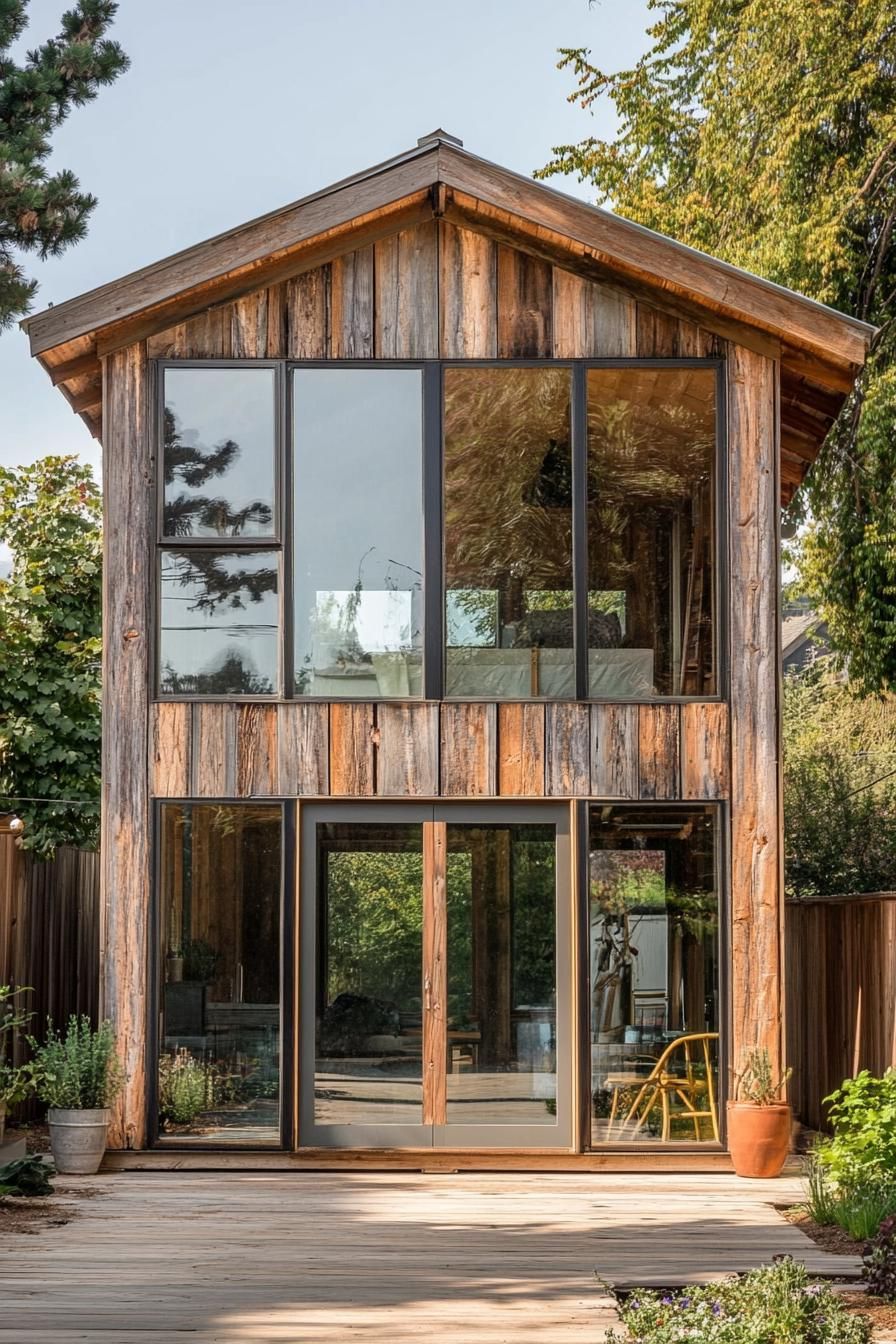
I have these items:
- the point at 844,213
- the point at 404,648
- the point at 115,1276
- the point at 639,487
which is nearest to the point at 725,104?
the point at 844,213

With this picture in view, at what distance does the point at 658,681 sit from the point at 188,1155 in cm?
370

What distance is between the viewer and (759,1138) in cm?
865

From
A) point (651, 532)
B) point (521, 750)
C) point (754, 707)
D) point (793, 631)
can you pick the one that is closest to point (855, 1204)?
point (754, 707)

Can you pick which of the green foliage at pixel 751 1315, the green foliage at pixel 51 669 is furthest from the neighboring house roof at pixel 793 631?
the green foliage at pixel 751 1315

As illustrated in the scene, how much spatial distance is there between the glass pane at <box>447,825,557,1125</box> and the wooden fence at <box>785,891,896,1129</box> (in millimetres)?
1868

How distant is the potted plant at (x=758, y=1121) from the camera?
8.66m

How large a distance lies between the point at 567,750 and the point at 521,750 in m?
0.26

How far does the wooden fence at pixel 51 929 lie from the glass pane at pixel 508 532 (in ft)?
9.57

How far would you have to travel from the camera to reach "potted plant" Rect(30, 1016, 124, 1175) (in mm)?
8617

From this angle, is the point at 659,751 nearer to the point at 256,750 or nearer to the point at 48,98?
the point at 256,750

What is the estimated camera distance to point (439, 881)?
357 inches

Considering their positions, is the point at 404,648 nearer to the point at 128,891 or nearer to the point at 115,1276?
the point at 128,891

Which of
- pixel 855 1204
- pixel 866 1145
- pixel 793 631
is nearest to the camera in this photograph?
pixel 855 1204

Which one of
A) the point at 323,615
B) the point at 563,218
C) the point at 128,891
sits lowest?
the point at 128,891
